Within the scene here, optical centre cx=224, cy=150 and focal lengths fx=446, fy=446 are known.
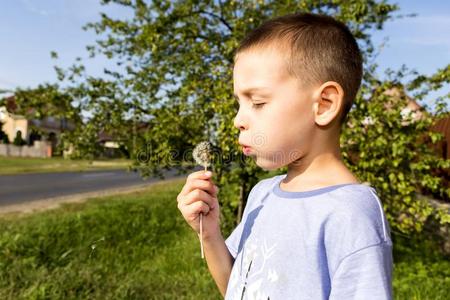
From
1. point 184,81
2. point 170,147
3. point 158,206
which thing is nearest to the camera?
point 170,147

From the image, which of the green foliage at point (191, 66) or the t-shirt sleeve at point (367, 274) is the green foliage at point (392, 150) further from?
the t-shirt sleeve at point (367, 274)

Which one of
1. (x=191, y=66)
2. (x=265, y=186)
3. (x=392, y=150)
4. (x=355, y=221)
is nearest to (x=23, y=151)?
(x=191, y=66)

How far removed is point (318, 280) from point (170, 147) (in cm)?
433

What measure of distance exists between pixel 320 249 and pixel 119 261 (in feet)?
14.6

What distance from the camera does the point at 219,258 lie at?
1518 mm

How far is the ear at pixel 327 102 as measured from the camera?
3.90 ft

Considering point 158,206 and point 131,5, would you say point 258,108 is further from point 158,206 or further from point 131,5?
point 158,206

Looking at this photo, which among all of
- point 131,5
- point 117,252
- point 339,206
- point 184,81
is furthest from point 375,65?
point 339,206

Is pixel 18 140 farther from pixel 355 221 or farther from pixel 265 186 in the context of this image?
pixel 355 221

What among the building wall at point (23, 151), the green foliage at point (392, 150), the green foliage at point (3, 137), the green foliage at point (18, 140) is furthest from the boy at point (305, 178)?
the green foliage at point (3, 137)

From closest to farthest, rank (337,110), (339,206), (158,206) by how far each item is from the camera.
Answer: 1. (339,206)
2. (337,110)
3. (158,206)

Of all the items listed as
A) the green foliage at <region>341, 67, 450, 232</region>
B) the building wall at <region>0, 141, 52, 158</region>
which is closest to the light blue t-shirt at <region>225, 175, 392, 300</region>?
the green foliage at <region>341, 67, 450, 232</region>

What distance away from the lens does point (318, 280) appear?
43.2 inches

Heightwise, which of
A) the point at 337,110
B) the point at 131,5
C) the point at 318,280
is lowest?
the point at 318,280
